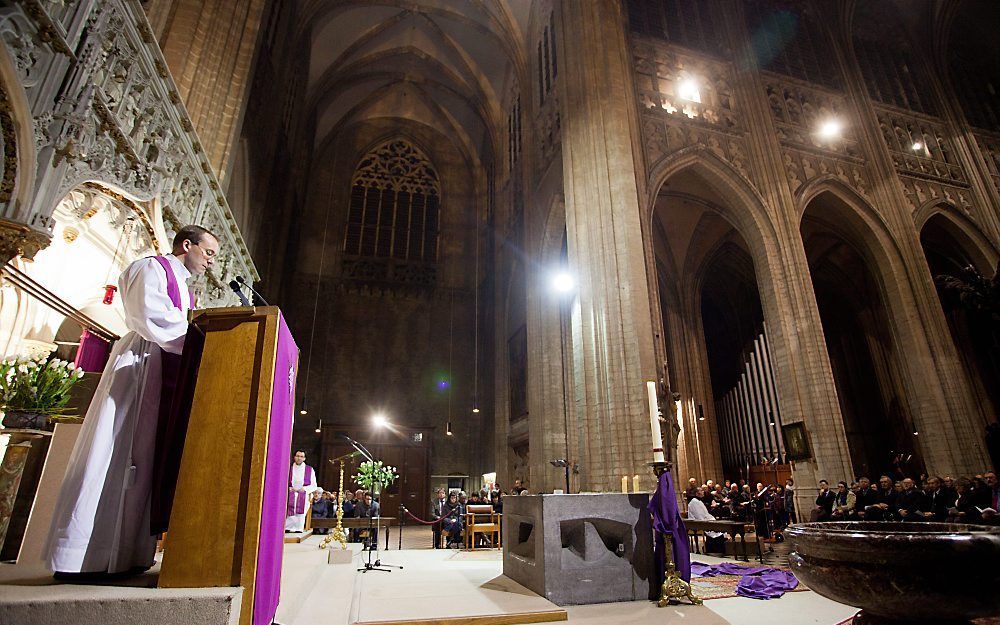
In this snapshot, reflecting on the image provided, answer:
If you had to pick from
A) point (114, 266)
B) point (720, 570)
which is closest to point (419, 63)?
point (114, 266)

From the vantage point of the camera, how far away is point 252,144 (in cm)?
938

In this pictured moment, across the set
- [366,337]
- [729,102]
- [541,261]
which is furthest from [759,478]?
[366,337]

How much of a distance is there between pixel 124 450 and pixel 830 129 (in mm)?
15052

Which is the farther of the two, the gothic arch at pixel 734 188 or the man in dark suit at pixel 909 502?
the gothic arch at pixel 734 188

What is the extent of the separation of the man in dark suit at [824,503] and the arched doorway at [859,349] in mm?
5685

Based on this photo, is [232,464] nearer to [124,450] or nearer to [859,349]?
[124,450]

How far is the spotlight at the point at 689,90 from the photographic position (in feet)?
36.7

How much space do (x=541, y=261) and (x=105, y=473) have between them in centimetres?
1131

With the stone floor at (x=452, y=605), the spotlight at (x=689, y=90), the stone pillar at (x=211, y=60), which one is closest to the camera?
the stone floor at (x=452, y=605)

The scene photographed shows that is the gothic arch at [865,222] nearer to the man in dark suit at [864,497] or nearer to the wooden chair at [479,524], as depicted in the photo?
the man in dark suit at [864,497]

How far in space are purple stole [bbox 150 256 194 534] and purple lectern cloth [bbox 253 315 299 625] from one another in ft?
0.92

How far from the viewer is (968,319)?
12.9m

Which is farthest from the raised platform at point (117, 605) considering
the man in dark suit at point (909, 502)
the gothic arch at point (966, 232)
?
the gothic arch at point (966, 232)

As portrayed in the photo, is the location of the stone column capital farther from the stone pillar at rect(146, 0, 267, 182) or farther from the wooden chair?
A: the wooden chair
